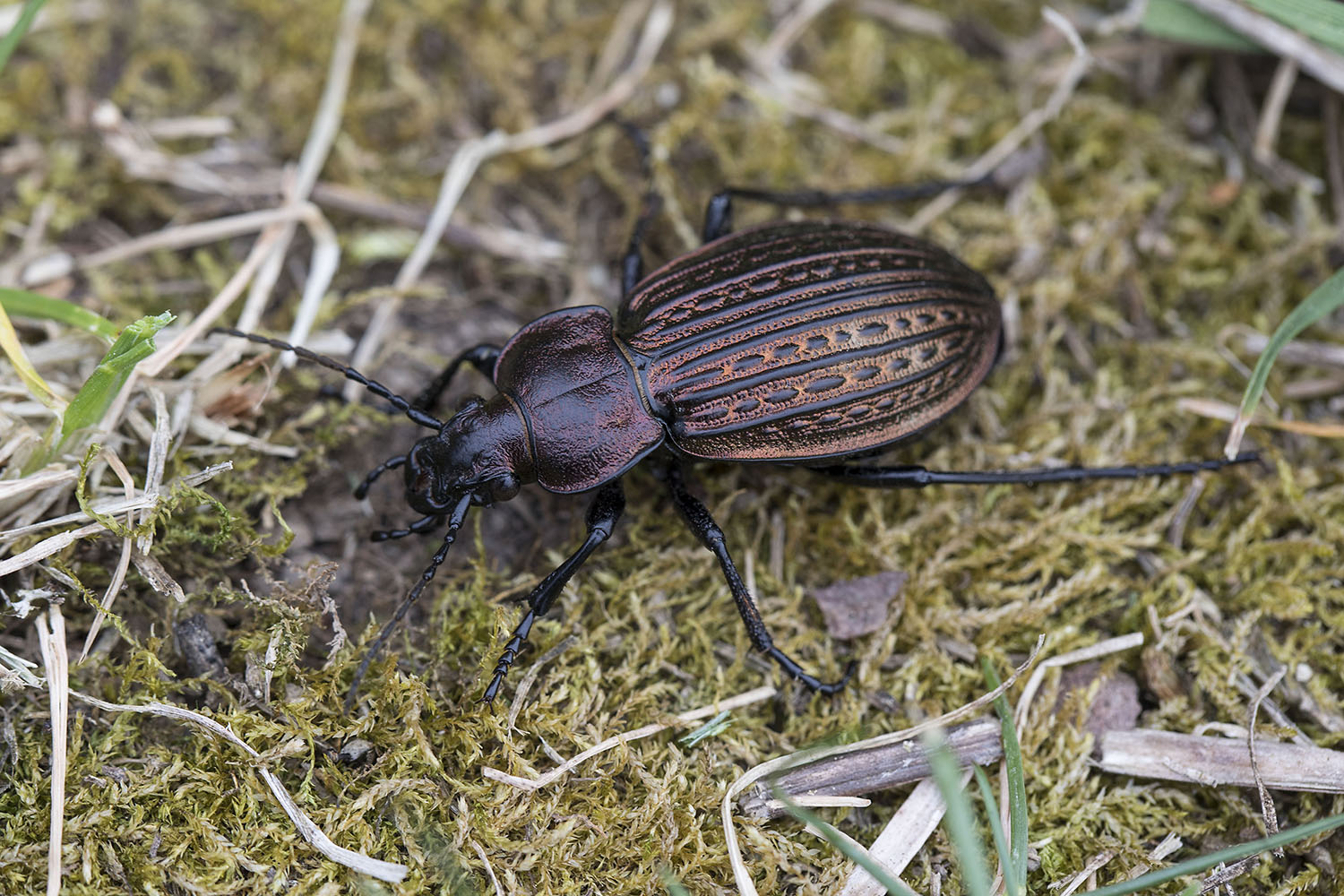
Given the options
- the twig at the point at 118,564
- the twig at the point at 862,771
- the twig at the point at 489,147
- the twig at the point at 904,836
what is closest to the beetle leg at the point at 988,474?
the twig at the point at 862,771

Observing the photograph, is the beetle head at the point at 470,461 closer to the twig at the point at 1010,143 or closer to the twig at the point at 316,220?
the twig at the point at 316,220

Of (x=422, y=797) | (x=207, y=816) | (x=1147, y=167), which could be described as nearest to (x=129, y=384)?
(x=207, y=816)

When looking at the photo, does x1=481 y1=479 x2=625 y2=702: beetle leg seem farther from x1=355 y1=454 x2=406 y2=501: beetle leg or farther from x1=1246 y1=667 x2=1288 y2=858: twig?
x1=1246 y1=667 x2=1288 y2=858: twig

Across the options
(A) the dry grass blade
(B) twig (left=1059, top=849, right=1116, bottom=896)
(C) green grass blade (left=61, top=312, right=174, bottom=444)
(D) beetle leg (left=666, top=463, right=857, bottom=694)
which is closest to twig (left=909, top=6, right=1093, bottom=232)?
(D) beetle leg (left=666, top=463, right=857, bottom=694)

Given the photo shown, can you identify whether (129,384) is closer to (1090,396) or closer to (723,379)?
(723,379)

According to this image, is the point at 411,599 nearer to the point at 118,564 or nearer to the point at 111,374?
the point at 118,564

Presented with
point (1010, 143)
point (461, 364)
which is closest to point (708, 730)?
point (461, 364)

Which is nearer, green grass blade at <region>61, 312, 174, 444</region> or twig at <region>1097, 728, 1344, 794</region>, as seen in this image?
green grass blade at <region>61, 312, 174, 444</region>
